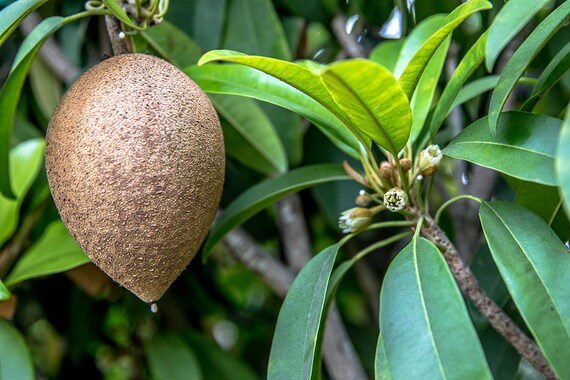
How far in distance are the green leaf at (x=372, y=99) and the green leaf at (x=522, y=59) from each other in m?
0.08

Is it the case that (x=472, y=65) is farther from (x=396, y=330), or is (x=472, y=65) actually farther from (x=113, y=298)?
(x=113, y=298)

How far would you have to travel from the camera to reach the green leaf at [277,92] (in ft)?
2.85

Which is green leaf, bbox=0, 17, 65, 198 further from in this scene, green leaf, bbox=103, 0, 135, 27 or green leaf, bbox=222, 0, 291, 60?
green leaf, bbox=222, 0, 291, 60

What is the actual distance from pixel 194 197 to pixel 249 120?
0.41 m

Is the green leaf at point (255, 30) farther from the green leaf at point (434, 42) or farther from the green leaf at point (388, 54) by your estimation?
the green leaf at point (434, 42)

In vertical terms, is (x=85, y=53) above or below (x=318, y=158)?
above

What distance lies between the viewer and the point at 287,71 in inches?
26.2

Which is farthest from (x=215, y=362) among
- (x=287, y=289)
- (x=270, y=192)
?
(x=270, y=192)

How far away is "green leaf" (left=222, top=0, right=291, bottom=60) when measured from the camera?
46.6 inches

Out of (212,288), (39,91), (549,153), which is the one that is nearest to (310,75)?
(549,153)

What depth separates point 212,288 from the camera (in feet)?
5.33

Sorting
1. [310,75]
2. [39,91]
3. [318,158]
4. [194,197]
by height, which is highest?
[310,75]

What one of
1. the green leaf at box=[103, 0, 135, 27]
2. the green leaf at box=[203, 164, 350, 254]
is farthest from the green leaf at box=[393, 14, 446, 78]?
the green leaf at box=[103, 0, 135, 27]

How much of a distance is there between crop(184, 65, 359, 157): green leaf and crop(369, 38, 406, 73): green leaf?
0.22 metres
